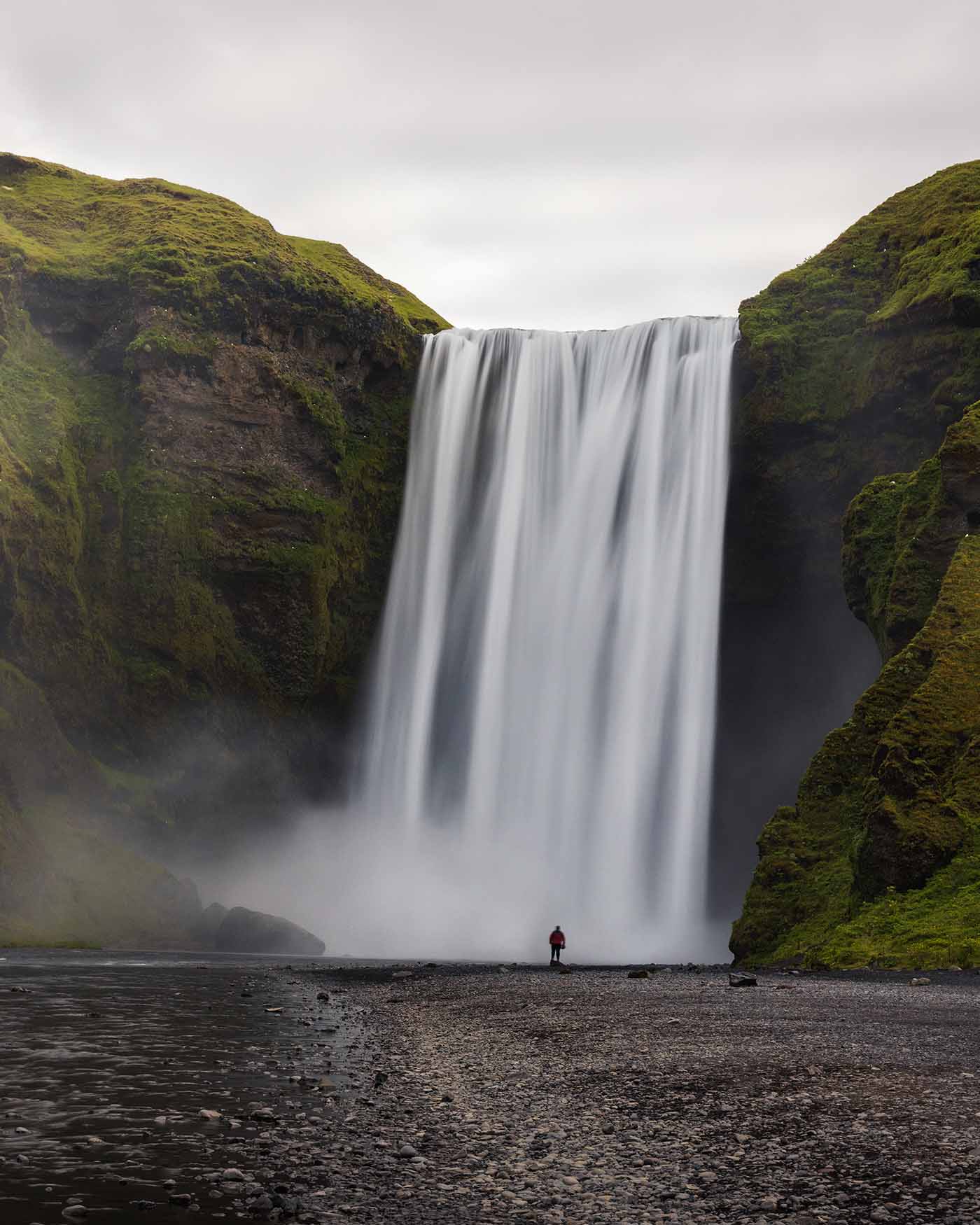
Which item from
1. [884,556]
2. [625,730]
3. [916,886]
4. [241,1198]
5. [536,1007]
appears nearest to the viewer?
[241,1198]

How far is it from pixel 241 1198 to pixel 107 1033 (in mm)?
9322

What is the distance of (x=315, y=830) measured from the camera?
59.9 m

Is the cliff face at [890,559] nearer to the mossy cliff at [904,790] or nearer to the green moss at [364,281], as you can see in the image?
the mossy cliff at [904,790]

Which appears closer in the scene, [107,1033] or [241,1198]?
[241,1198]

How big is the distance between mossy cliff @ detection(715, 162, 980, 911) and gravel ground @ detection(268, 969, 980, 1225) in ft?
121

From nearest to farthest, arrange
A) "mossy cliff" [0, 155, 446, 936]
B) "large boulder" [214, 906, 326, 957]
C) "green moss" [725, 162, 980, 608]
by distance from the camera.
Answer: "large boulder" [214, 906, 326, 957] < "green moss" [725, 162, 980, 608] < "mossy cliff" [0, 155, 446, 936]

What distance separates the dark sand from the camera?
Answer: 6.85m

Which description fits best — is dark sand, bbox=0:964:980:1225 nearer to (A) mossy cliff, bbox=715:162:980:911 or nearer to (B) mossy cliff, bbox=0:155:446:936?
(A) mossy cliff, bbox=715:162:980:911

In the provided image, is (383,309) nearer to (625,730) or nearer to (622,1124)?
(625,730)

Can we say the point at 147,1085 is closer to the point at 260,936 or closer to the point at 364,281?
the point at 260,936

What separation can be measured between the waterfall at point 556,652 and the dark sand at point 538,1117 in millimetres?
31479

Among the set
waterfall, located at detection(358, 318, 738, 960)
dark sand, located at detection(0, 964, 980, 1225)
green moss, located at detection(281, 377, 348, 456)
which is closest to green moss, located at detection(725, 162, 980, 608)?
waterfall, located at detection(358, 318, 738, 960)

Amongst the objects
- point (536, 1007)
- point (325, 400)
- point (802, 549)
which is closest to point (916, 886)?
point (536, 1007)

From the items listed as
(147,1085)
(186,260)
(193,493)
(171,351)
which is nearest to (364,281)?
(186,260)
